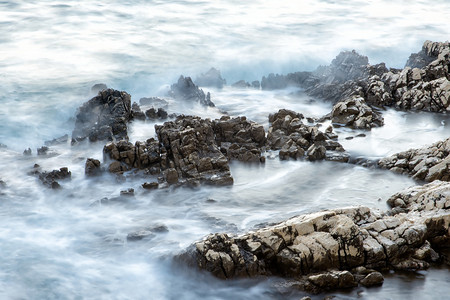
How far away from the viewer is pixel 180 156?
14.9 m

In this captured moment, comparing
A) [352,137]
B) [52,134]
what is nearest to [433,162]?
[352,137]

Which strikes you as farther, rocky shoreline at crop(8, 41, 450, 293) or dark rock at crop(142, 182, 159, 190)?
dark rock at crop(142, 182, 159, 190)

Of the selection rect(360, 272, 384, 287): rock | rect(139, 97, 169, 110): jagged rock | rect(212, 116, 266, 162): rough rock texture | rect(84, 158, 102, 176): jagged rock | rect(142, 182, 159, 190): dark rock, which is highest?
rect(139, 97, 169, 110): jagged rock

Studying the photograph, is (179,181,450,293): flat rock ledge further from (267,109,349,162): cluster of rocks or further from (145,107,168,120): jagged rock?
(145,107,168,120): jagged rock

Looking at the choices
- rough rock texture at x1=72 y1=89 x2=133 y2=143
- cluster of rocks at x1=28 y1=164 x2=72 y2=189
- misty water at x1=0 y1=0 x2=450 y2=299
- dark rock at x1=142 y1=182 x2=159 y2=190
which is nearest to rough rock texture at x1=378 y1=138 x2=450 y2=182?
misty water at x1=0 y1=0 x2=450 y2=299

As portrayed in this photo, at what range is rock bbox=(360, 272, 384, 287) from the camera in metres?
9.17

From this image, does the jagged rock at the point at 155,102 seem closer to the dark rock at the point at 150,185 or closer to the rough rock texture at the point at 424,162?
the dark rock at the point at 150,185

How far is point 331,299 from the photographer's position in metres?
8.81

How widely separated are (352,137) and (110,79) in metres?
15.0

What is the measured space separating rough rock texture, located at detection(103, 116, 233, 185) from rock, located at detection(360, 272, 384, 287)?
5887 millimetres

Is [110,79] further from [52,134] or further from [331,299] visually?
[331,299]

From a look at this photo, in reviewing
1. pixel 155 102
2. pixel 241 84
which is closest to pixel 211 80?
pixel 241 84

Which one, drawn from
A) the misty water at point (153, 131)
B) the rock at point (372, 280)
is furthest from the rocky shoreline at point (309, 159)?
the misty water at point (153, 131)

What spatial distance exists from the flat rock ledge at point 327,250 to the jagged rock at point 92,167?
6129mm
